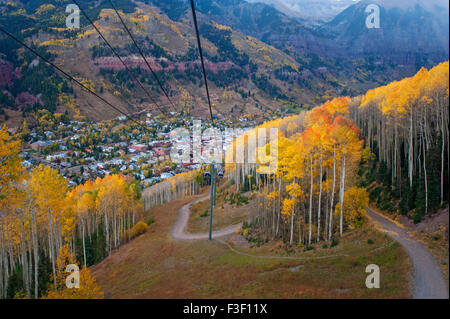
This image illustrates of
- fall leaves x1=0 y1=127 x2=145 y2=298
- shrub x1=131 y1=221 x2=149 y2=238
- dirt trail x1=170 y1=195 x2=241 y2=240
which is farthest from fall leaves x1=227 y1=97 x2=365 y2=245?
shrub x1=131 y1=221 x2=149 y2=238

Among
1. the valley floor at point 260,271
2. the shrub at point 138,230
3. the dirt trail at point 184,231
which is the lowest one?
the shrub at point 138,230

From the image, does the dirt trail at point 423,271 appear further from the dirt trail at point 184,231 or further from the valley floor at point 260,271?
the dirt trail at point 184,231

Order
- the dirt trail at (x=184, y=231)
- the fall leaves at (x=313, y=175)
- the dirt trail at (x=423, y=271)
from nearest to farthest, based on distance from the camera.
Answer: the dirt trail at (x=423, y=271), the fall leaves at (x=313, y=175), the dirt trail at (x=184, y=231)

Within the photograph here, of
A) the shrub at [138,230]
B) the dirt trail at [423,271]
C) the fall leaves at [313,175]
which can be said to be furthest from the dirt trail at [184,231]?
the dirt trail at [423,271]

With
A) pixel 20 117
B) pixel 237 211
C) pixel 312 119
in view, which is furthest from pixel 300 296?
pixel 20 117

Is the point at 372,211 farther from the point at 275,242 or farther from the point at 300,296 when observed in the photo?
the point at 300,296

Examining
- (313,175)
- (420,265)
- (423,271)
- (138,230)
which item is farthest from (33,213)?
(138,230)
